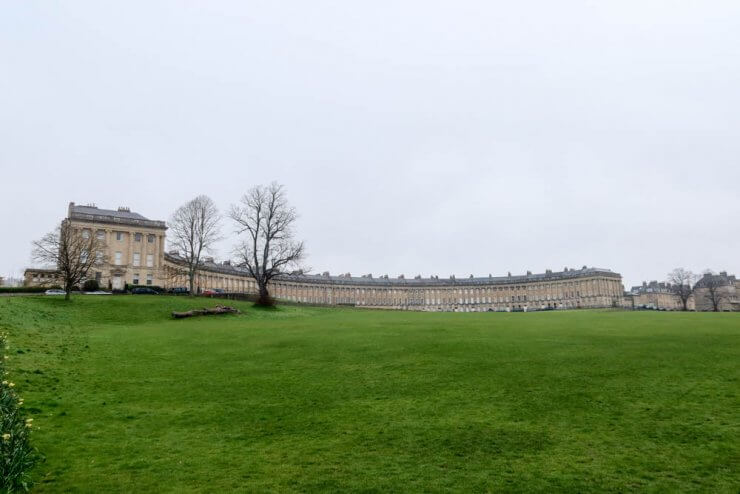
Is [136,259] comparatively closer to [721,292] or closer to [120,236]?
[120,236]

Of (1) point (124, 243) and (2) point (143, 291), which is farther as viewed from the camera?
(1) point (124, 243)

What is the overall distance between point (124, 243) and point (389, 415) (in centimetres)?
8903

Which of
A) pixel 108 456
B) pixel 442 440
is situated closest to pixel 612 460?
pixel 442 440

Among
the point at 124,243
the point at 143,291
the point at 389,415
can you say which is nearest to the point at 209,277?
the point at 124,243

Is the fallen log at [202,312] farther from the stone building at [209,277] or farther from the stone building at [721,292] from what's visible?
the stone building at [721,292]

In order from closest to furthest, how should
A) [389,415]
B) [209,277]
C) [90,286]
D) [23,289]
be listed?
[389,415], [23,289], [90,286], [209,277]

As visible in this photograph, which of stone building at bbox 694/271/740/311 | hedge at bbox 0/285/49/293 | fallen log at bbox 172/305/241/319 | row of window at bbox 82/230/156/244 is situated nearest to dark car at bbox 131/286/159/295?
hedge at bbox 0/285/49/293

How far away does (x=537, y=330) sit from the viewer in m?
30.5

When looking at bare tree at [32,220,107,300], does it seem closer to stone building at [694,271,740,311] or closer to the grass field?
the grass field

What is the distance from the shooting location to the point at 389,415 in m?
13.7

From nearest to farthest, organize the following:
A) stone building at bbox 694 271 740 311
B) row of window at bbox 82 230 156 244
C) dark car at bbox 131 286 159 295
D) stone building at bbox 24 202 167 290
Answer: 1. dark car at bbox 131 286 159 295
2. row of window at bbox 82 230 156 244
3. stone building at bbox 24 202 167 290
4. stone building at bbox 694 271 740 311

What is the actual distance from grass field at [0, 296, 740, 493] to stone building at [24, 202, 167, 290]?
69093 millimetres

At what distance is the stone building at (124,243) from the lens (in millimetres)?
87000

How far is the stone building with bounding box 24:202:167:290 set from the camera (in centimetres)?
8700
